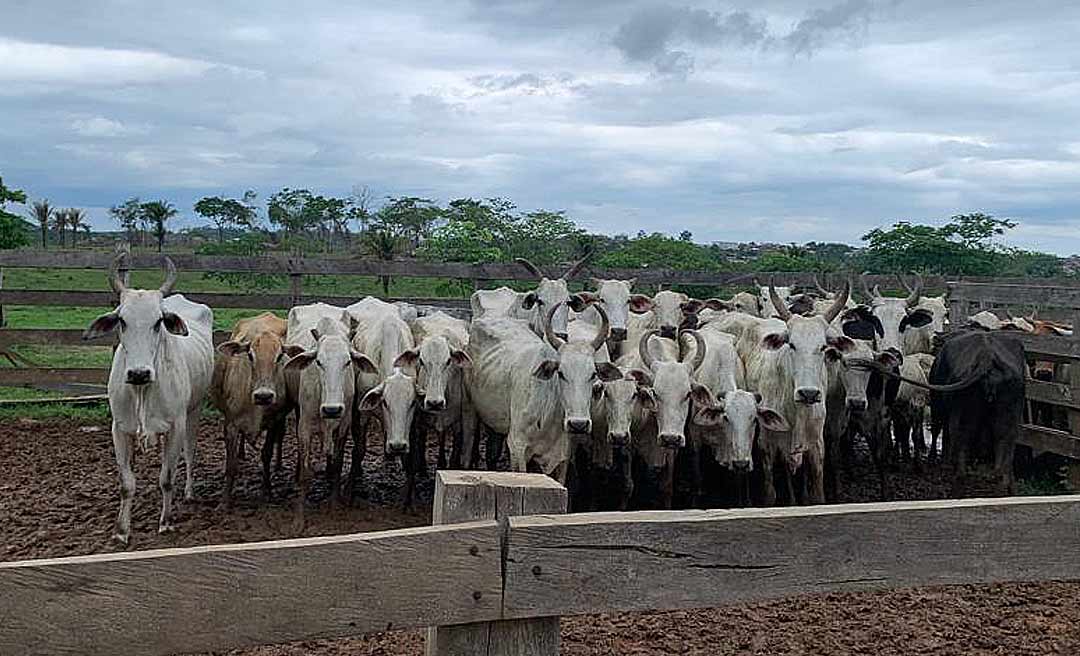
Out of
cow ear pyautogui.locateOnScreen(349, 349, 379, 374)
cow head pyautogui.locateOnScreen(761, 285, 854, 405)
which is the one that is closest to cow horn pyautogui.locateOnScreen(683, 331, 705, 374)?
cow head pyautogui.locateOnScreen(761, 285, 854, 405)

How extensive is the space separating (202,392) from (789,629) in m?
5.42

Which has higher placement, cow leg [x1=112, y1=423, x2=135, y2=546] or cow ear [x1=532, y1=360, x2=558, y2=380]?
cow ear [x1=532, y1=360, x2=558, y2=380]

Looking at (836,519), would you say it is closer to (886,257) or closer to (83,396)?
(83,396)

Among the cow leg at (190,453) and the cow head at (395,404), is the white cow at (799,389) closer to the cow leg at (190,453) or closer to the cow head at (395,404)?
the cow head at (395,404)

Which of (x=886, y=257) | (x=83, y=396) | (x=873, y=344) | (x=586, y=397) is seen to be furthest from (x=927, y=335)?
(x=886, y=257)

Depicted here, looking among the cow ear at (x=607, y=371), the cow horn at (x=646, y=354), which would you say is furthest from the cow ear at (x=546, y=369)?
the cow horn at (x=646, y=354)

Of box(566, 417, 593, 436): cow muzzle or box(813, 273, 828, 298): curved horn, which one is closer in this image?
box(566, 417, 593, 436): cow muzzle

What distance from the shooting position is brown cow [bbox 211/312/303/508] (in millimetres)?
8586

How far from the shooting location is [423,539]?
2146mm

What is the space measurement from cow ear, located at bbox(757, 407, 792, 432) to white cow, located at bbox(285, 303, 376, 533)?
3218 mm

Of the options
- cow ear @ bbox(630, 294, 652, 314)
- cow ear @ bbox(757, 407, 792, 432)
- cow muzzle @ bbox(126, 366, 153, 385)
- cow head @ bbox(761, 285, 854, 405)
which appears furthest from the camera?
cow ear @ bbox(630, 294, 652, 314)

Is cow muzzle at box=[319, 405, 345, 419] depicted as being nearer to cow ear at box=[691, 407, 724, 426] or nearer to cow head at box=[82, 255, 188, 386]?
cow head at box=[82, 255, 188, 386]

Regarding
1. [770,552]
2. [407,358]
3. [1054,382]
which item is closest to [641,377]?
[407,358]

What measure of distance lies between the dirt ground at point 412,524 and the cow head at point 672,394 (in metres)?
2.05
